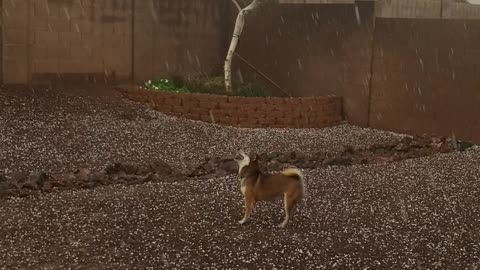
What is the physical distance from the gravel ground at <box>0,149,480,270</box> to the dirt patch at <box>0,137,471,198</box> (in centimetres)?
31

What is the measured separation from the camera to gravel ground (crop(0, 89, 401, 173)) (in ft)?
25.5

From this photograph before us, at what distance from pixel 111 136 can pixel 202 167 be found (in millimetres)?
2073

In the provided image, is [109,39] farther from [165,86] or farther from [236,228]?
[236,228]

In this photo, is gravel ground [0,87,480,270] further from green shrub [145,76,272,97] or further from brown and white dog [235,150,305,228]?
green shrub [145,76,272,97]

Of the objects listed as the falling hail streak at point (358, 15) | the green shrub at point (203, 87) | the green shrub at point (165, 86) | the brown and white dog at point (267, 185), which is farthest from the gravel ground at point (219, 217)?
the falling hail streak at point (358, 15)

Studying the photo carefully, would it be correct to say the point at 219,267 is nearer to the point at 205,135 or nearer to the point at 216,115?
the point at 205,135

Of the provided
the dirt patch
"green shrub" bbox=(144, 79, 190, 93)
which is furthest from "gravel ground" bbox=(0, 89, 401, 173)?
"green shrub" bbox=(144, 79, 190, 93)

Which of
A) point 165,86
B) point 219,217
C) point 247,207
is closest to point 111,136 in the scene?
point 165,86

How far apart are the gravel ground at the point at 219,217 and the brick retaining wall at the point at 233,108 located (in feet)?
6.06

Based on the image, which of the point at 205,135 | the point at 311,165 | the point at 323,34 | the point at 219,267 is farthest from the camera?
the point at 323,34

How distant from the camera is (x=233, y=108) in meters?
10.6

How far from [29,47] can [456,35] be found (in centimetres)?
635

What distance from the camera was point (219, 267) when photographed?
4.14 metres

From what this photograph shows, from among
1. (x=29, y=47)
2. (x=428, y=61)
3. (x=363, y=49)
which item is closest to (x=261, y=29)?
(x=363, y=49)
